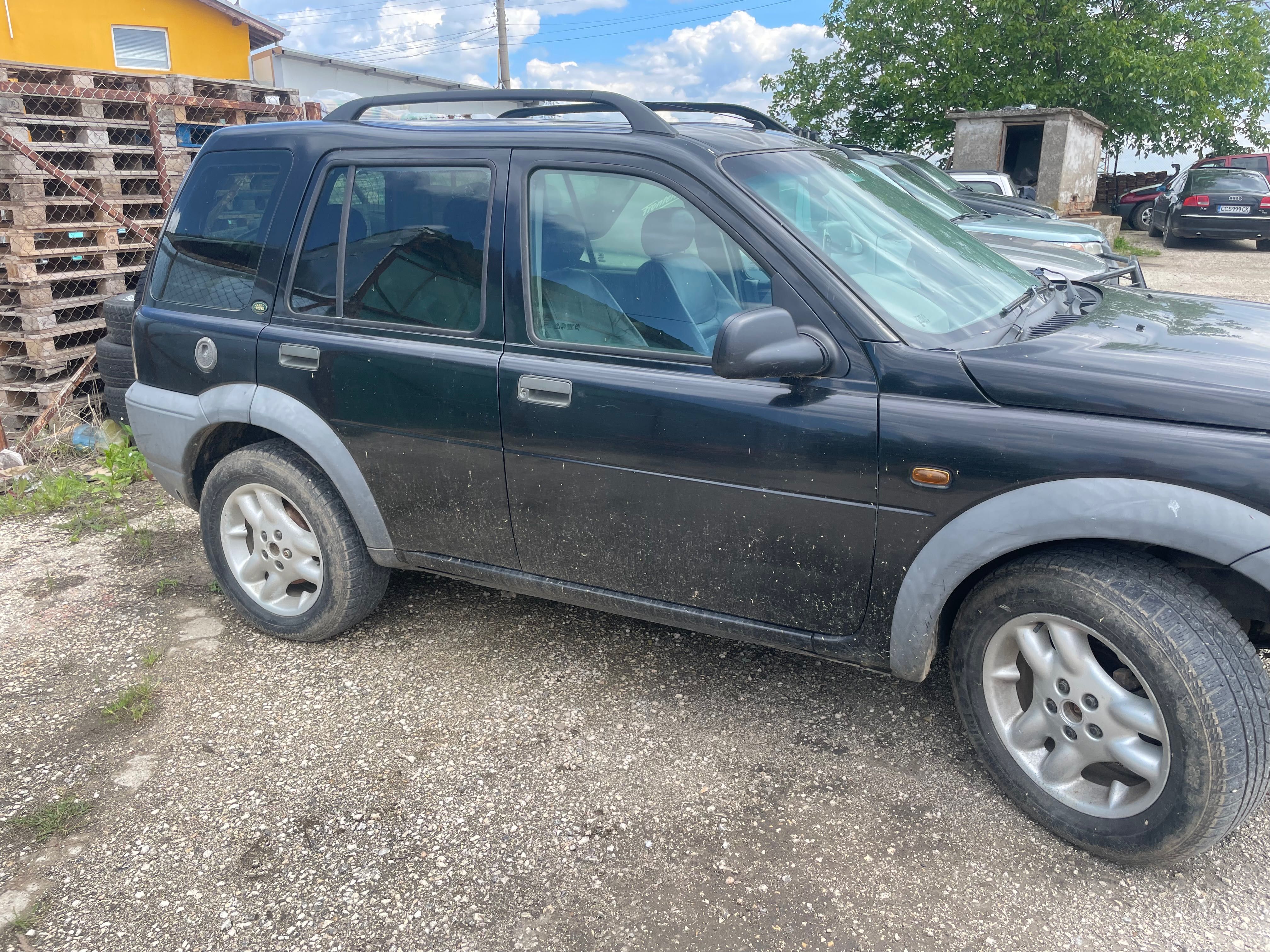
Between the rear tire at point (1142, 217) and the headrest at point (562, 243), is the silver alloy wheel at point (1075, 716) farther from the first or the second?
the rear tire at point (1142, 217)

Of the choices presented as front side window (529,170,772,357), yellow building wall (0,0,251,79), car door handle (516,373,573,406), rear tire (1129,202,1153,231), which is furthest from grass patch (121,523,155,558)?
rear tire (1129,202,1153,231)

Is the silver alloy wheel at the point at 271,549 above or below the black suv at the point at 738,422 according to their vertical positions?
below

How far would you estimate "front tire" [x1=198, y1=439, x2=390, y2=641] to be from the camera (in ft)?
11.9

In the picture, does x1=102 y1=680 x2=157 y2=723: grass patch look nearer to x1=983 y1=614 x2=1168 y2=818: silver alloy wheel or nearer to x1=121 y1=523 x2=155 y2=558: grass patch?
x1=121 y1=523 x2=155 y2=558: grass patch

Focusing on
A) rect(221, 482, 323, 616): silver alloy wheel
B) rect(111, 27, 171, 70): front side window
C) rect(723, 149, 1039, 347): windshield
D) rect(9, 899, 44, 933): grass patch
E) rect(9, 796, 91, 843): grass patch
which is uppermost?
rect(111, 27, 171, 70): front side window

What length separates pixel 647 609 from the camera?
10.2 ft

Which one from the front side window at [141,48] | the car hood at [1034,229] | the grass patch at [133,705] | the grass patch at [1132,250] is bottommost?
the grass patch at [133,705]

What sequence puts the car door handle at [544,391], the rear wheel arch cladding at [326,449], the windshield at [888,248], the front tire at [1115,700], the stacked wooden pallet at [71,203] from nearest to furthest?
the front tire at [1115,700], the windshield at [888,248], the car door handle at [544,391], the rear wheel arch cladding at [326,449], the stacked wooden pallet at [71,203]

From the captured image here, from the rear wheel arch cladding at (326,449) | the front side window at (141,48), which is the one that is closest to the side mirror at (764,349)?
the rear wheel arch cladding at (326,449)

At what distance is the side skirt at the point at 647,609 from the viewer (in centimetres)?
286

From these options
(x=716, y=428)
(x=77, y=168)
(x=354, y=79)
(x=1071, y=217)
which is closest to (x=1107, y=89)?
(x=1071, y=217)

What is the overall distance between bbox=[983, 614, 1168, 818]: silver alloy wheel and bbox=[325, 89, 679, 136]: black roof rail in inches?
72.3

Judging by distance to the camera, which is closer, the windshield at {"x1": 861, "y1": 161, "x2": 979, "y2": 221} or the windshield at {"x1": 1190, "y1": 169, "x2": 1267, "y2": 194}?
the windshield at {"x1": 861, "y1": 161, "x2": 979, "y2": 221}

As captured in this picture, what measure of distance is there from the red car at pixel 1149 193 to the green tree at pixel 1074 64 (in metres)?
1.43
